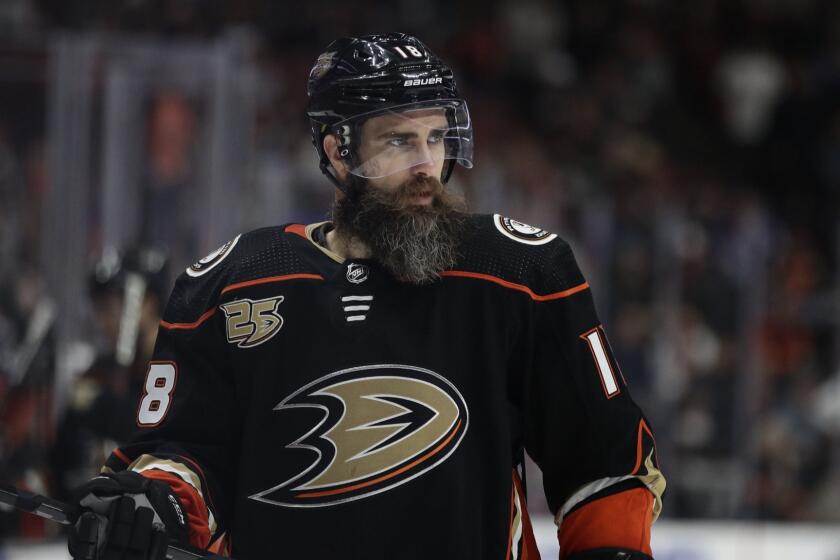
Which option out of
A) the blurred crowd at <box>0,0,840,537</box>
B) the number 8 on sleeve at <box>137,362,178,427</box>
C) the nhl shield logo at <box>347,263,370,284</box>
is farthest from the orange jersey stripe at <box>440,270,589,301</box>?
the blurred crowd at <box>0,0,840,537</box>

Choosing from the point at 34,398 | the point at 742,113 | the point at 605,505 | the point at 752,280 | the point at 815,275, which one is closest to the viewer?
the point at 605,505

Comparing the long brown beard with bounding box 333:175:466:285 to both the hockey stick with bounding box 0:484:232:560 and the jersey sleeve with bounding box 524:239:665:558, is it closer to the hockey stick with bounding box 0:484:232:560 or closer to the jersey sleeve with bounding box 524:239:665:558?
the jersey sleeve with bounding box 524:239:665:558

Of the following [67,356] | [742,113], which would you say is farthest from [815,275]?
[67,356]

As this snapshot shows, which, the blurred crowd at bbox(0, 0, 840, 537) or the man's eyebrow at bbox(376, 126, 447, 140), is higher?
the man's eyebrow at bbox(376, 126, 447, 140)

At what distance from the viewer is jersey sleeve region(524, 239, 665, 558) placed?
7.06 ft

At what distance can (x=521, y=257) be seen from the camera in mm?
2209

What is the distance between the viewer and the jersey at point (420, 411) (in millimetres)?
2133

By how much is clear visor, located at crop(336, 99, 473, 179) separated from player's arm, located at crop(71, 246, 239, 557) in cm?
29

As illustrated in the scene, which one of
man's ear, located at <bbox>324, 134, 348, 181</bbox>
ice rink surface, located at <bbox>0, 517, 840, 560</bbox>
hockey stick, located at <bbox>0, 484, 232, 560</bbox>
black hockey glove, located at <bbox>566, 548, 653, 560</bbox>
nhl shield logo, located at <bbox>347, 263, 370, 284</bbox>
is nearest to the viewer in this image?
hockey stick, located at <bbox>0, 484, 232, 560</bbox>

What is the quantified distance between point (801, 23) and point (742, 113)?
974mm

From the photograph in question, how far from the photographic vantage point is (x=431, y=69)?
2.32 metres

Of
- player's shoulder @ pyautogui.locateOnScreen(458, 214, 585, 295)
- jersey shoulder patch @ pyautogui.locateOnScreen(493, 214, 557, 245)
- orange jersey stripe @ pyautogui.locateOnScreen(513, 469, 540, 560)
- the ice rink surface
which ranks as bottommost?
the ice rink surface

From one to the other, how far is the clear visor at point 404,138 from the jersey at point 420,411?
142mm

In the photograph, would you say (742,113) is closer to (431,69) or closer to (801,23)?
(801,23)
